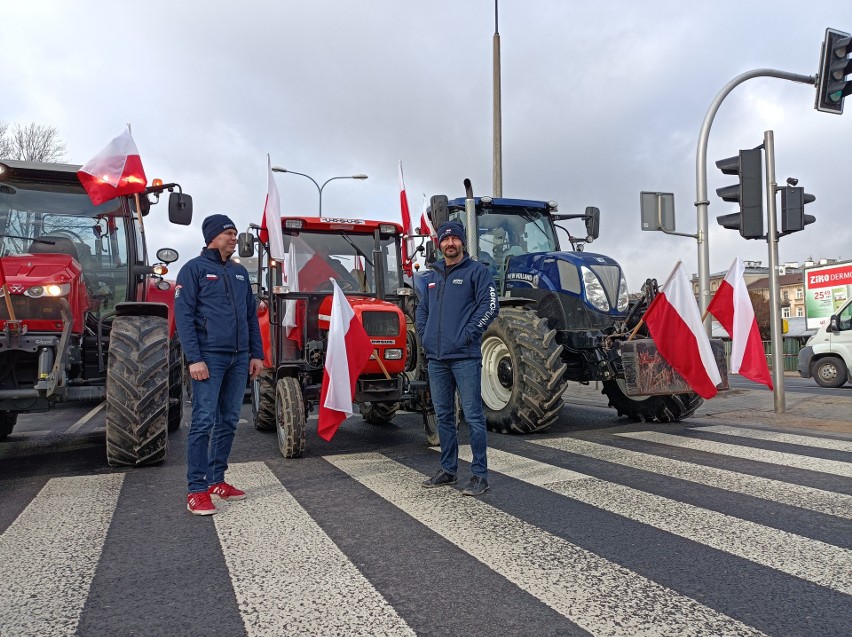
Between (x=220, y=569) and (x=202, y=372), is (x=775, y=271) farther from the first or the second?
(x=220, y=569)

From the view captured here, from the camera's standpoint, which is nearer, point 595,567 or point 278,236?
point 595,567

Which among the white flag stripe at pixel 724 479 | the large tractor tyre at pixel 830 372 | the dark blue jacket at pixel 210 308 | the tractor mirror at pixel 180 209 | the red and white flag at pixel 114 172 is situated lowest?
the large tractor tyre at pixel 830 372

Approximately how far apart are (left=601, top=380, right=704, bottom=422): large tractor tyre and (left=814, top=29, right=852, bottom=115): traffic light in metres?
5.33

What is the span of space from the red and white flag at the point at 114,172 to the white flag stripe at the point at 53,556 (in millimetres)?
2765

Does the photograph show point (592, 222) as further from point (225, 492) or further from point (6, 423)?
point (6, 423)

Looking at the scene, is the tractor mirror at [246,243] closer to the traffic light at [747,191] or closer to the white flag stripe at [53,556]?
the white flag stripe at [53,556]

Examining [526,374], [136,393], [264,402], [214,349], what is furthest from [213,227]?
[264,402]

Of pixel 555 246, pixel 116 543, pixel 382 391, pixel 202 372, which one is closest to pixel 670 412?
pixel 555 246

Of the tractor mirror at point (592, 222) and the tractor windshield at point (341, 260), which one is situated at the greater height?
the tractor mirror at point (592, 222)

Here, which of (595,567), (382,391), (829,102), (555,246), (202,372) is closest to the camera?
(595,567)

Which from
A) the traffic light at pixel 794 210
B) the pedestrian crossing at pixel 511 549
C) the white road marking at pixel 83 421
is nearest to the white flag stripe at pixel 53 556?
the pedestrian crossing at pixel 511 549

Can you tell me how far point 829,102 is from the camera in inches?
405

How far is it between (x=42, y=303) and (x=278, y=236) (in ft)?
7.30

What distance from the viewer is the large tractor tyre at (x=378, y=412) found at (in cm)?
892
